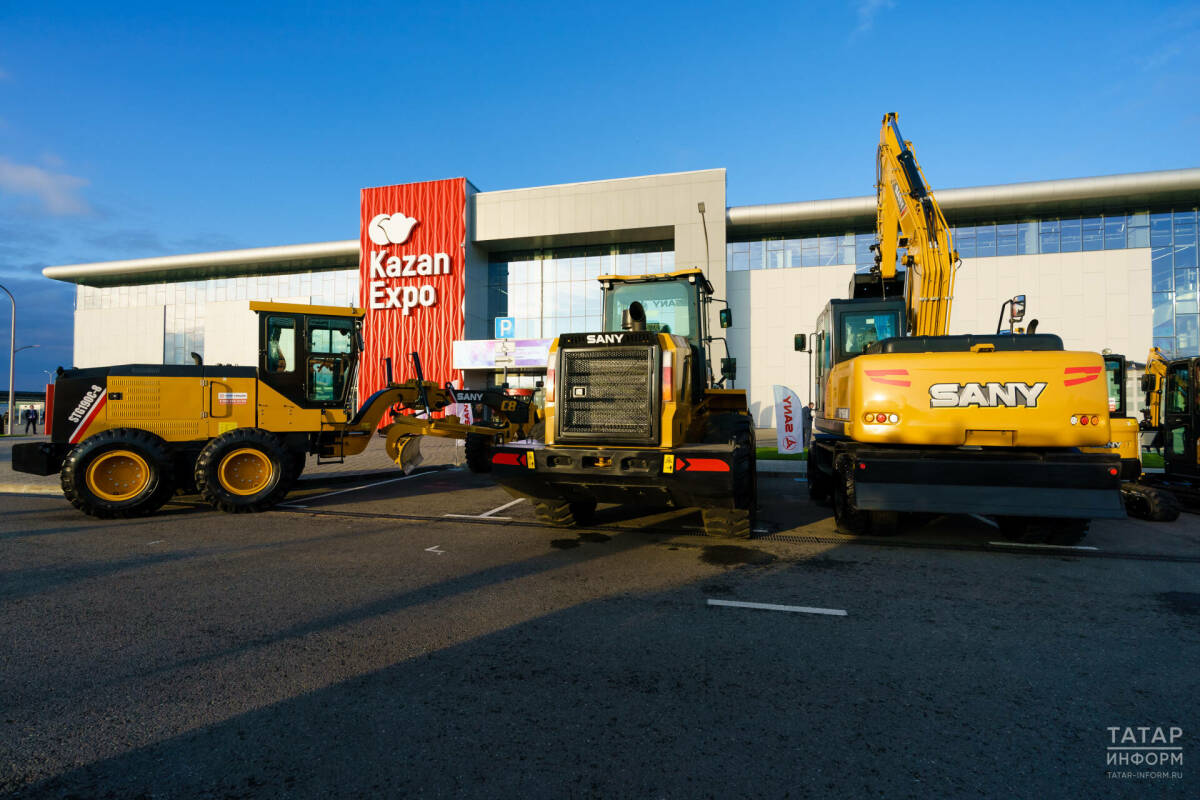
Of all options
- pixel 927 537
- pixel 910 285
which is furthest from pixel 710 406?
pixel 910 285

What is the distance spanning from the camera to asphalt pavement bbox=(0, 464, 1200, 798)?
7.74ft

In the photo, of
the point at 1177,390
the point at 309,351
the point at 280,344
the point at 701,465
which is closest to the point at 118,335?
the point at 280,344

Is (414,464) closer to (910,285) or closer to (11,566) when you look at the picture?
(11,566)

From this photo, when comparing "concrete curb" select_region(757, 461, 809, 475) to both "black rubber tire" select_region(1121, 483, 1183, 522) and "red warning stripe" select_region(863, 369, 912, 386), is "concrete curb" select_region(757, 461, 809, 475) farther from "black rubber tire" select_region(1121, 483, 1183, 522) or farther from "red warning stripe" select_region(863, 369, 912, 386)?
"red warning stripe" select_region(863, 369, 912, 386)

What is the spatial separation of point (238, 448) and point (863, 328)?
9331mm

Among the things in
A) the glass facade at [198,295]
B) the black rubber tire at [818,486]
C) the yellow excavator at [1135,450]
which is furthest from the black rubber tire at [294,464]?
the glass facade at [198,295]

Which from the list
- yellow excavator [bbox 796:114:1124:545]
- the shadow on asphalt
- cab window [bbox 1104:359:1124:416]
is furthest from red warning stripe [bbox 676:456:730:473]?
cab window [bbox 1104:359:1124:416]

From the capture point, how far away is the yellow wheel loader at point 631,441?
545 centimetres

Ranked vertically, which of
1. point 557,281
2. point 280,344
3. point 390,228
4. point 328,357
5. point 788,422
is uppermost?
point 390,228

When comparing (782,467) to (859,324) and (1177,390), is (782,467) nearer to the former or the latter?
(859,324)

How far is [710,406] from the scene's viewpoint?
305 inches

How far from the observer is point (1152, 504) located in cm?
777

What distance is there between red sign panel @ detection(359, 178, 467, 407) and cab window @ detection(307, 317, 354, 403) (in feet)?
71.1

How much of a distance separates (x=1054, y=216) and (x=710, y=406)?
29187 mm
